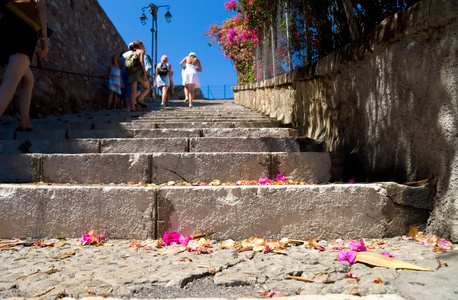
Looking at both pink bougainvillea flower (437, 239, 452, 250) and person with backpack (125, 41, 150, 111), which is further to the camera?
person with backpack (125, 41, 150, 111)

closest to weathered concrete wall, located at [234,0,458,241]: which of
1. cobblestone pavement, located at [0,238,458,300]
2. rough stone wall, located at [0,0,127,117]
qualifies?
cobblestone pavement, located at [0,238,458,300]

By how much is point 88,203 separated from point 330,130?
2080mm

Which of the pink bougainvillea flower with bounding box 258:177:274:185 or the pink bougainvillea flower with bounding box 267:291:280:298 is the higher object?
the pink bougainvillea flower with bounding box 258:177:274:185

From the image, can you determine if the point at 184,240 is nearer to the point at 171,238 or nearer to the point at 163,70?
the point at 171,238

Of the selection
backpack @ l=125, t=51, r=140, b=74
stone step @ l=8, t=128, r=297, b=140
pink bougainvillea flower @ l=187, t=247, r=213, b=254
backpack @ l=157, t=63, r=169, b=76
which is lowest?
pink bougainvillea flower @ l=187, t=247, r=213, b=254

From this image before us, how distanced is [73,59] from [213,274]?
270 inches

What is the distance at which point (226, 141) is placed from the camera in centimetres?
286

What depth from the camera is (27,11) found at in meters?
2.85

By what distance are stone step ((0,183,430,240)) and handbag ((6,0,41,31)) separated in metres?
1.82

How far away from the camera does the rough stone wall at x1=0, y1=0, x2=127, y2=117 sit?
5.73 m

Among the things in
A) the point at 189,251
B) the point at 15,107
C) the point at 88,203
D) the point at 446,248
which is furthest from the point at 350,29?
the point at 15,107

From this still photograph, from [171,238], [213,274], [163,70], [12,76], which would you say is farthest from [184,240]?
[163,70]

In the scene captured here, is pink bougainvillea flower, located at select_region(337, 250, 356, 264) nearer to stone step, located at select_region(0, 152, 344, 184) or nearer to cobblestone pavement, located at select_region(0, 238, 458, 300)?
cobblestone pavement, located at select_region(0, 238, 458, 300)

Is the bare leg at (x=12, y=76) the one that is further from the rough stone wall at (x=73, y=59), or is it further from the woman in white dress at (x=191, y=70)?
the woman in white dress at (x=191, y=70)
